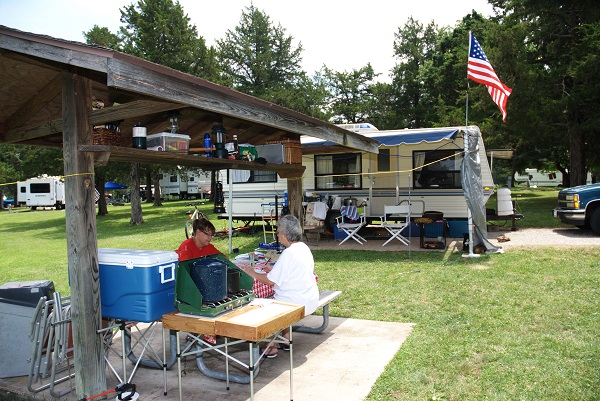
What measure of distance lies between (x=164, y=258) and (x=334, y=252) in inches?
262

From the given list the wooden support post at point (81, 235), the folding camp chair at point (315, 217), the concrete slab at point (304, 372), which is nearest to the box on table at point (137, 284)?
the wooden support post at point (81, 235)

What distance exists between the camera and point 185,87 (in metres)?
3.31

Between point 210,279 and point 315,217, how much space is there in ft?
25.8

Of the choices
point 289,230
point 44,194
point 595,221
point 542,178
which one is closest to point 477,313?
point 289,230

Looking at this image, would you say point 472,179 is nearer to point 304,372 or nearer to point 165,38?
point 304,372

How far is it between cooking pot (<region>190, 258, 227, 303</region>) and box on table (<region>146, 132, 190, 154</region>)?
3.55 ft

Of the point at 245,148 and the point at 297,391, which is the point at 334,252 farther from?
the point at 297,391

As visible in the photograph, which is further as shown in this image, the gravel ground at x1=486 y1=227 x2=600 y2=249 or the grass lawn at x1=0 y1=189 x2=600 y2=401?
the gravel ground at x1=486 y1=227 x2=600 y2=249

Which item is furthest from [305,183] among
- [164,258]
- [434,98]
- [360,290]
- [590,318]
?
[434,98]

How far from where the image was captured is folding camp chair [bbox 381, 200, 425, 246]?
32.5ft

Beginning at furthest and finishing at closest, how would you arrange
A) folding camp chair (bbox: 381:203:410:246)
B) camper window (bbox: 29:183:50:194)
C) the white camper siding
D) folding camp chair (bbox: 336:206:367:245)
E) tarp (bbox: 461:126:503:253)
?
camper window (bbox: 29:183:50:194) → the white camper siding → folding camp chair (bbox: 336:206:367:245) → folding camp chair (bbox: 381:203:410:246) → tarp (bbox: 461:126:503:253)

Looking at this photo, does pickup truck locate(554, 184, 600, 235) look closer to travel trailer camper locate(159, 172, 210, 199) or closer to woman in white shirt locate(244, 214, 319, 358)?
woman in white shirt locate(244, 214, 319, 358)

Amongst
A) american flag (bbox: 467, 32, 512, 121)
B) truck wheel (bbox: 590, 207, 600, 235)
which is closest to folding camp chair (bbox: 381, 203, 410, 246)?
american flag (bbox: 467, 32, 512, 121)

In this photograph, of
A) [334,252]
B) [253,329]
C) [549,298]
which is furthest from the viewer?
[334,252]
